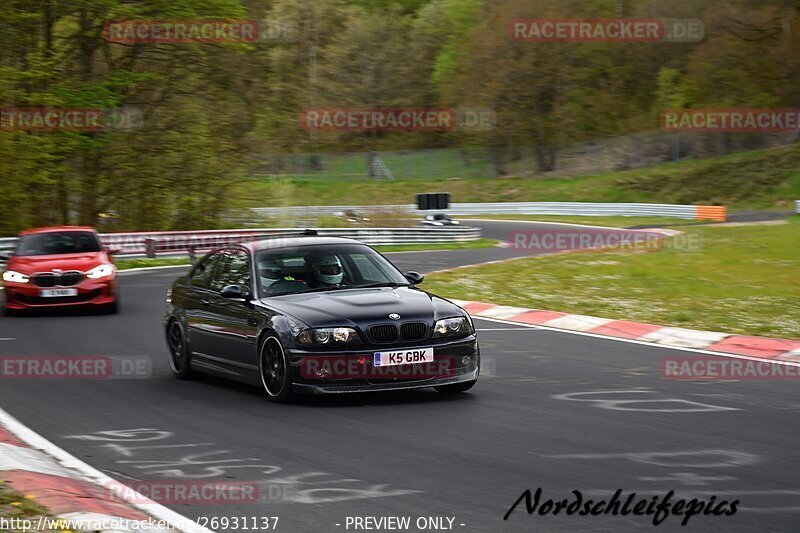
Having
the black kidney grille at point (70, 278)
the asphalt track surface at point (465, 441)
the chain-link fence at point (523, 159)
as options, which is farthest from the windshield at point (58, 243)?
the chain-link fence at point (523, 159)

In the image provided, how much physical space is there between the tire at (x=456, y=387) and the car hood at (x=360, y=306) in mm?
656

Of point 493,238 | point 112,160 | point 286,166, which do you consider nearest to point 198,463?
point 112,160

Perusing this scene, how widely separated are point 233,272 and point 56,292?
8604mm

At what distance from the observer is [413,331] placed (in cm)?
988

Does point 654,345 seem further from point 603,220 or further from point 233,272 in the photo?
point 603,220

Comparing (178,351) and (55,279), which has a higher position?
(55,279)

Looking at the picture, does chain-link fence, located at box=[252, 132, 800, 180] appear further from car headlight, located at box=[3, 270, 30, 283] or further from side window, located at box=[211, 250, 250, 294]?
side window, located at box=[211, 250, 250, 294]

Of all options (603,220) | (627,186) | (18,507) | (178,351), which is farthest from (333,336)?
(627,186)

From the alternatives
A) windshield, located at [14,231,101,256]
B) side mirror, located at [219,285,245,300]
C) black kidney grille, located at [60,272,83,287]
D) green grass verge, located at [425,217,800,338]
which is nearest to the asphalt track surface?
side mirror, located at [219,285,245,300]

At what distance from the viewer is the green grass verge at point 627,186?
205ft

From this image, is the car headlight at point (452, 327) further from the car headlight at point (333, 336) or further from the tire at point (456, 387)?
the car headlight at point (333, 336)

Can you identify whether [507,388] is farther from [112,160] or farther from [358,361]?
[112,160]

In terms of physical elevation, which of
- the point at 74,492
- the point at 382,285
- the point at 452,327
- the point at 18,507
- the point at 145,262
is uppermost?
the point at 382,285

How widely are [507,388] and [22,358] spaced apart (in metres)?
6.32
